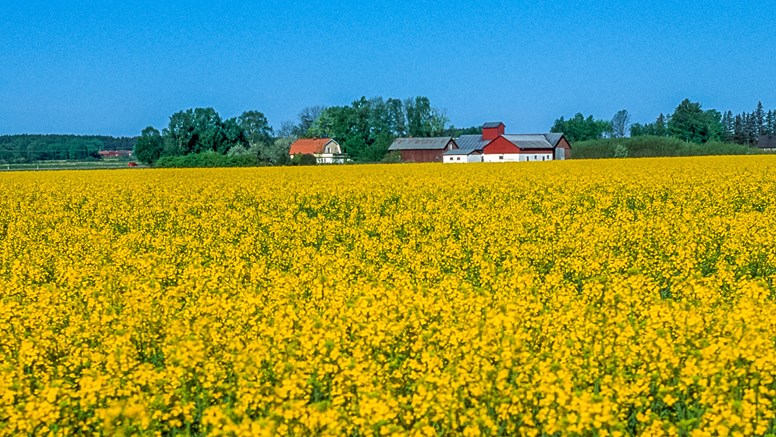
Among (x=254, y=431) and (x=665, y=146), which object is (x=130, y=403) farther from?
(x=665, y=146)

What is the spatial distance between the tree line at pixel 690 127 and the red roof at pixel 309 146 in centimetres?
4938

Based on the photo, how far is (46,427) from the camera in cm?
506

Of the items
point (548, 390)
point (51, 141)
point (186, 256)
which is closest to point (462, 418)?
point (548, 390)

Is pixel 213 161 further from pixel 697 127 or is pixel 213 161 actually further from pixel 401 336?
pixel 697 127

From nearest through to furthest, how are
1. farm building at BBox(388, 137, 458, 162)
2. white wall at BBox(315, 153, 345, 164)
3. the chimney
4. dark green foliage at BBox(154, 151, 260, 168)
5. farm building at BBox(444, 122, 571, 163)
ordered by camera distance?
dark green foliage at BBox(154, 151, 260, 168) → white wall at BBox(315, 153, 345, 164) → farm building at BBox(444, 122, 571, 163) → farm building at BBox(388, 137, 458, 162) → the chimney

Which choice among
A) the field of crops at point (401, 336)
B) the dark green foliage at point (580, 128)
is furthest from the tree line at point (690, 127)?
the field of crops at point (401, 336)

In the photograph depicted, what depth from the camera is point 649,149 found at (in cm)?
7425

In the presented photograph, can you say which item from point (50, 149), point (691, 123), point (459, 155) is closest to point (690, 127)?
point (691, 123)

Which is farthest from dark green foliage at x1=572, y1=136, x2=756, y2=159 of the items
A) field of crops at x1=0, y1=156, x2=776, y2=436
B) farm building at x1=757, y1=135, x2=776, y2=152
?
farm building at x1=757, y1=135, x2=776, y2=152

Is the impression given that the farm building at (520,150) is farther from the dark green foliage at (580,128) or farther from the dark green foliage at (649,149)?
the dark green foliage at (580,128)

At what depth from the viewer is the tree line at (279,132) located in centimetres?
7656

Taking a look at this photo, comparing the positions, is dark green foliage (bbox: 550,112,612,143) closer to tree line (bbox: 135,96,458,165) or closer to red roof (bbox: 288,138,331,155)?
tree line (bbox: 135,96,458,165)

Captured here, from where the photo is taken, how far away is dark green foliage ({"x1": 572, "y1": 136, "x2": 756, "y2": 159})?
231 feet

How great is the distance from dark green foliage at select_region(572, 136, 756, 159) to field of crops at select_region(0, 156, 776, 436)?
6050 centimetres
